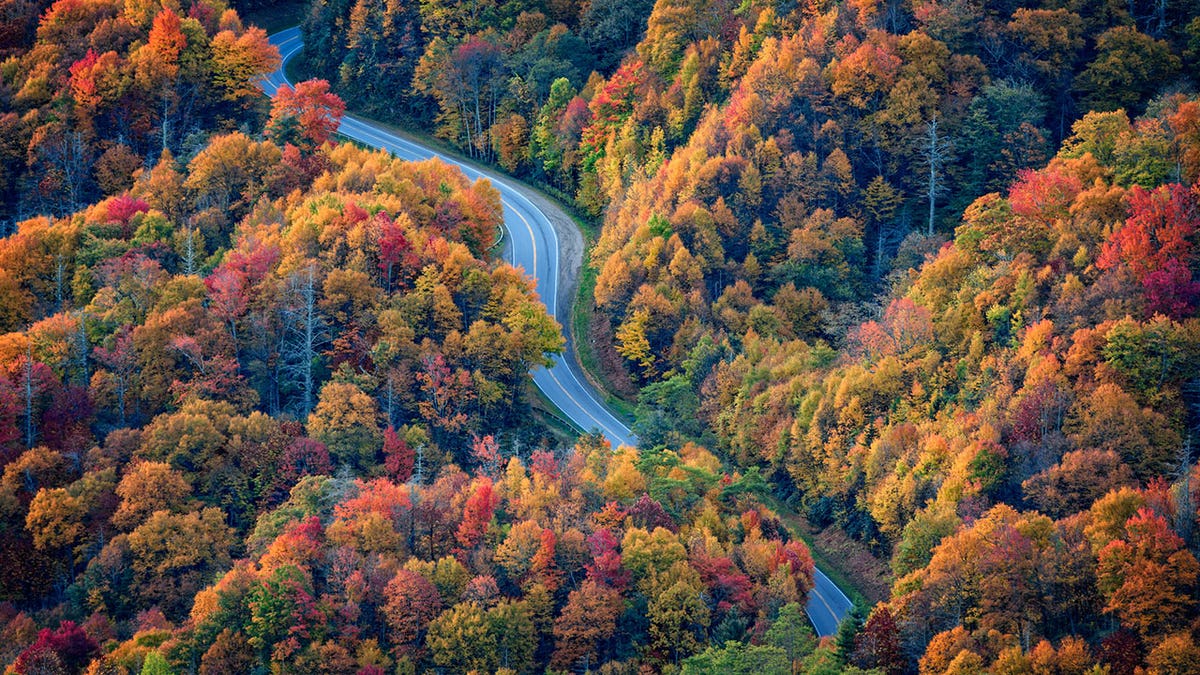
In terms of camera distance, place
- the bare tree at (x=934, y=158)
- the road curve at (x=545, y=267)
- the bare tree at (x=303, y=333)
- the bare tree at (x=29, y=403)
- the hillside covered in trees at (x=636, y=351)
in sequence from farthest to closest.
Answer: the bare tree at (x=934, y=158) → the bare tree at (x=303, y=333) → the bare tree at (x=29, y=403) → the road curve at (x=545, y=267) → the hillside covered in trees at (x=636, y=351)

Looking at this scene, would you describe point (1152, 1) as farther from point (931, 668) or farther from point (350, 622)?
point (350, 622)

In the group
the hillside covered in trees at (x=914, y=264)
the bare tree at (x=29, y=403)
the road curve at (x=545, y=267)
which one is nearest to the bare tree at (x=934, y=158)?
the hillside covered in trees at (x=914, y=264)

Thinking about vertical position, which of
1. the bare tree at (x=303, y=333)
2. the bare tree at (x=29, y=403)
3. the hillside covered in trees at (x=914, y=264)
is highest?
the hillside covered in trees at (x=914, y=264)

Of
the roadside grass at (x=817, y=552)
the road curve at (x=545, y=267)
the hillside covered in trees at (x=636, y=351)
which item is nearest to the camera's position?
the hillside covered in trees at (x=636, y=351)

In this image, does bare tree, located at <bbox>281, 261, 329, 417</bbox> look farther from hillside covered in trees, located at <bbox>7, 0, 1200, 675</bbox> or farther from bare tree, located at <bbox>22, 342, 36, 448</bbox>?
bare tree, located at <bbox>22, 342, 36, 448</bbox>

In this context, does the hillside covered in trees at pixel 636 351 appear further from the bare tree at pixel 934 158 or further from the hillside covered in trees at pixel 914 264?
the bare tree at pixel 934 158

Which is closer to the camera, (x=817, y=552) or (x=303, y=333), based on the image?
(x=817, y=552)

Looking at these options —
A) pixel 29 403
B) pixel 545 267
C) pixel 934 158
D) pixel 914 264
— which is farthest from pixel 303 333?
pixel 934 158

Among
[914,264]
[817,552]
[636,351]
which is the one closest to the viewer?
[817,552]

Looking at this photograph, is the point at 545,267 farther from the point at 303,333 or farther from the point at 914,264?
the point at 914,264
